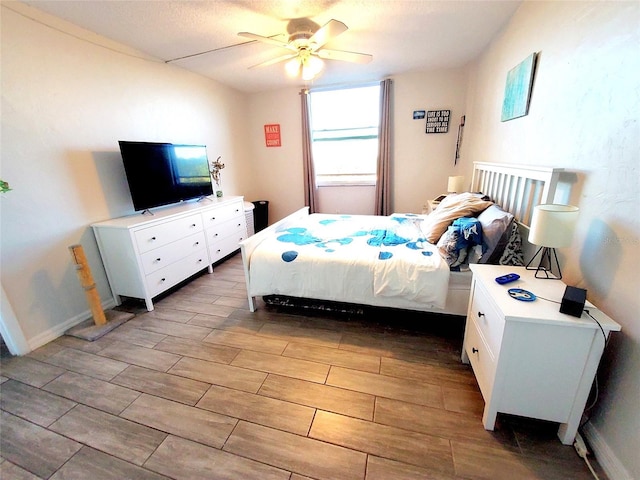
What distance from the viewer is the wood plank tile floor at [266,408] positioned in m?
1.16

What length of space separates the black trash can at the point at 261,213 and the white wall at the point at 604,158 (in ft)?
12.6

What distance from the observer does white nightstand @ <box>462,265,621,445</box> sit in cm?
107

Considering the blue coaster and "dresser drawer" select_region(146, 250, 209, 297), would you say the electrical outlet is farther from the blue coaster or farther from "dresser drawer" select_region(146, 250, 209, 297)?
"dresser drawer" select_region(146, 250, 209, 297)

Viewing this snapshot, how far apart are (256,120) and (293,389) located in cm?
437

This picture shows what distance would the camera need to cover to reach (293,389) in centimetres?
155

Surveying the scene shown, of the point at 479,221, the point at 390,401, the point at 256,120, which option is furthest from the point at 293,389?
the point at 256,120

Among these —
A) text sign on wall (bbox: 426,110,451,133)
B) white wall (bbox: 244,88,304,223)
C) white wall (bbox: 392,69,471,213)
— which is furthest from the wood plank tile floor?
white wall (bbox: 244,88,304,223)

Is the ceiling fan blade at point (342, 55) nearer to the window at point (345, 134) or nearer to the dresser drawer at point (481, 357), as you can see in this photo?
the window at point (345, 134)

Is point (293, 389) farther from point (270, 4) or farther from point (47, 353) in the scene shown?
point (270, 4)

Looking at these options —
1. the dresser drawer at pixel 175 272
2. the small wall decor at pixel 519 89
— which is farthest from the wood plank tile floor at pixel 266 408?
the small wall decor at pixel 519 89

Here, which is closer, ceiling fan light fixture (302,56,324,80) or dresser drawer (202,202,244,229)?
ceiling fan light fixture (302,56,324,80)

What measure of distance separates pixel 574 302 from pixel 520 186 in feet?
3.79

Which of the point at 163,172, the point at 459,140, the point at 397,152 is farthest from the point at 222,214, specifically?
the point at 459,140

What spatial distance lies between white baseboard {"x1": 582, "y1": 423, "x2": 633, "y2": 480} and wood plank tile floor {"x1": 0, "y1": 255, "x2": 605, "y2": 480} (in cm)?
8
